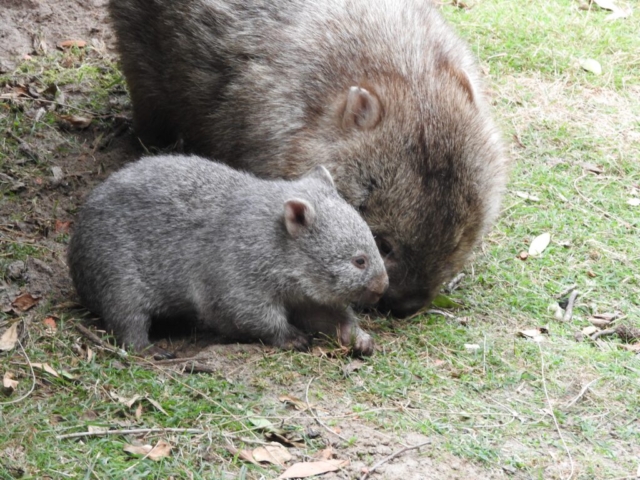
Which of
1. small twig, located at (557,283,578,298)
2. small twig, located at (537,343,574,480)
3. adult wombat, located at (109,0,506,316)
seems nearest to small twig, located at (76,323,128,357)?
adult wombat, located at (109,0,506,316)

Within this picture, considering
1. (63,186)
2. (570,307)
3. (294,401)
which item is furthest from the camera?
(63,186)

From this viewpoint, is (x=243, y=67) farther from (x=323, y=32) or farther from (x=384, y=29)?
(x=384, y=29)

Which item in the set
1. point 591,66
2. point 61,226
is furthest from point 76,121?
point 591,66

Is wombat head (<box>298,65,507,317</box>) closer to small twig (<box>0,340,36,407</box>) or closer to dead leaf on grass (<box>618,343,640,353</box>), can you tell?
dead leaf on grass (<box>618,343,640,353</box>)

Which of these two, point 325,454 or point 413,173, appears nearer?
point 325,454

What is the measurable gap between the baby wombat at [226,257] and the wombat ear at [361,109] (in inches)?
15.0

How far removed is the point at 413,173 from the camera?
513 cm

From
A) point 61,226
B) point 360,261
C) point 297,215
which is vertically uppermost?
point 297,215

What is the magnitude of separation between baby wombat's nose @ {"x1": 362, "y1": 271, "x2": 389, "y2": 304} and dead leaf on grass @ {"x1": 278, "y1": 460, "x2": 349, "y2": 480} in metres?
1.23

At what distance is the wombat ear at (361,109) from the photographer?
520 centimetres

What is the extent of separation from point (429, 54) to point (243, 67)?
3.77ft

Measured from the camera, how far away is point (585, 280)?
19.9 ft

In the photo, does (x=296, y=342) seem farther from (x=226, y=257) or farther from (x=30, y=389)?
(x=30, y=389)

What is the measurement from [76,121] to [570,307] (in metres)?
3.79
